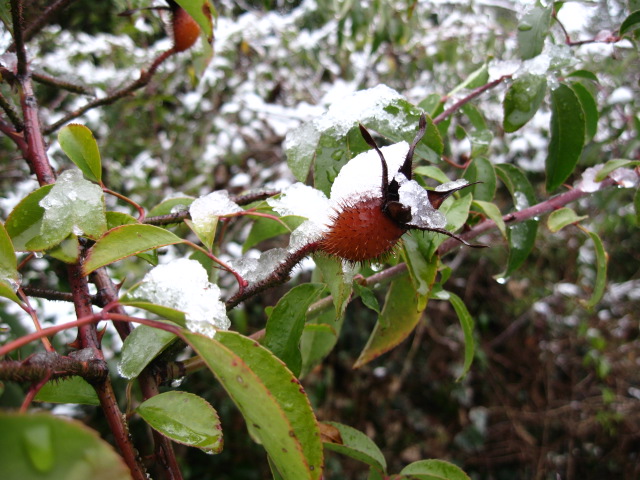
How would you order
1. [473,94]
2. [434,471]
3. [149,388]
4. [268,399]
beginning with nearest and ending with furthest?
[268,399]
[149,388]
[434,471]
[473,94]

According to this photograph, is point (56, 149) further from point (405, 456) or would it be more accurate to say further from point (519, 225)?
point (405, 456)

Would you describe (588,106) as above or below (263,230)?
above

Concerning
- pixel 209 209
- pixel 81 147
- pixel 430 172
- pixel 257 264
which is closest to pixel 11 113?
pixel 81 147

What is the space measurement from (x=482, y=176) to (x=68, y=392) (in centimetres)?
76

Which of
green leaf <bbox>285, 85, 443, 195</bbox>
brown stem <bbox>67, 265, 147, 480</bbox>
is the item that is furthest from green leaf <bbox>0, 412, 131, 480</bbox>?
green leaf <bbox>285, 85, 443, 195</bbox>

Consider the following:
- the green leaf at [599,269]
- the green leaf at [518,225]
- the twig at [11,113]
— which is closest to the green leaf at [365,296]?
the green leaf at [518,225]

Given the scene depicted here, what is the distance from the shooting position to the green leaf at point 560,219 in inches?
32.8

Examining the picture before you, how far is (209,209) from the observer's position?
72cm

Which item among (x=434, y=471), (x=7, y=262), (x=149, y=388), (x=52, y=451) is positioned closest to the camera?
(x=52, y=451)

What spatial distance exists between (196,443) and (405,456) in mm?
2524

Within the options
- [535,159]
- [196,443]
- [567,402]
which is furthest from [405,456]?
[196,443]

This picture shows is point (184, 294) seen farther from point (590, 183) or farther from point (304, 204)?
point (590, 183)

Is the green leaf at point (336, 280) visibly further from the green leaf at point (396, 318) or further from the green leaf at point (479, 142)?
the green leaf at point (479, 142)

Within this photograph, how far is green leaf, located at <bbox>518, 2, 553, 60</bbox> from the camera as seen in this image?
34.0 inches
